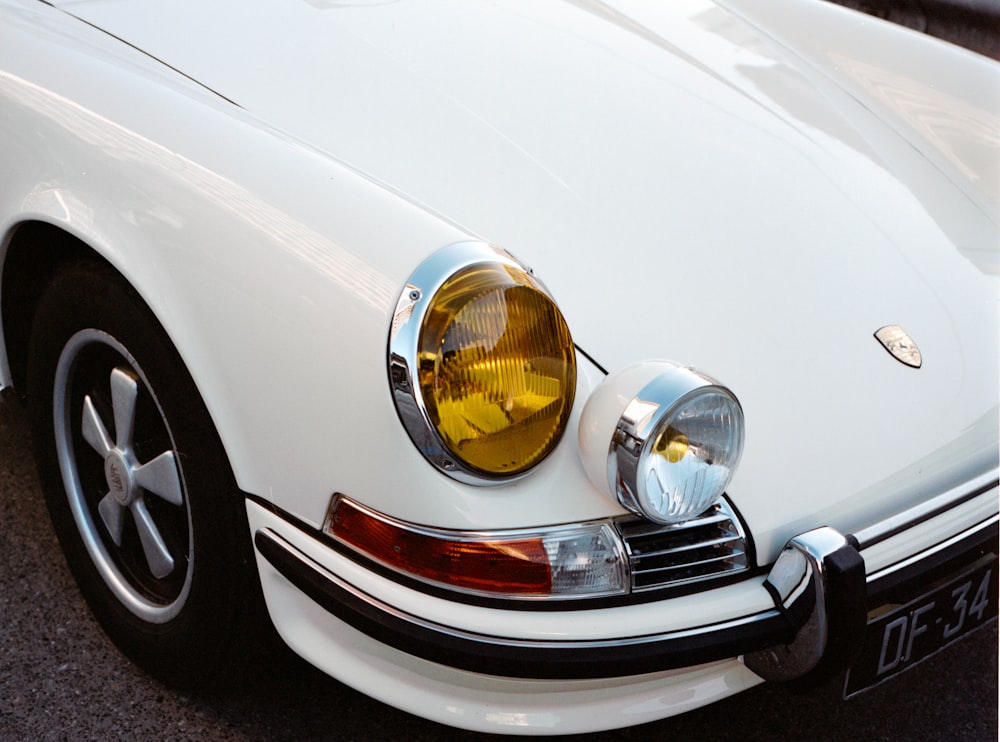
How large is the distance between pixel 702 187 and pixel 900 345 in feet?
1.27

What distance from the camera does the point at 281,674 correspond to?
63.7 inches

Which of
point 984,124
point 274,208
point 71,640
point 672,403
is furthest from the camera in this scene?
point 984,124

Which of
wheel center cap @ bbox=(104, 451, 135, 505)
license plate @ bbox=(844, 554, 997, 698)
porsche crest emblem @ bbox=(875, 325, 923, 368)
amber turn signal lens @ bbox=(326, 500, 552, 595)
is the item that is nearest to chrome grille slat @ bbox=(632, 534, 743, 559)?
amber turn signal lens @ bbox=(326, 500, 552, 595)

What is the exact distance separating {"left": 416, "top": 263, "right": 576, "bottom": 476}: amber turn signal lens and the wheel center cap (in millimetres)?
644

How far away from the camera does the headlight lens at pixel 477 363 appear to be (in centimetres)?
113

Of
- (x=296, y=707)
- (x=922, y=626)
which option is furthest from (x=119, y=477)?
(x=922, y=626)

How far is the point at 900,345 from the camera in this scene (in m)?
1.48

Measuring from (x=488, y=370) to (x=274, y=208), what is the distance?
336mm

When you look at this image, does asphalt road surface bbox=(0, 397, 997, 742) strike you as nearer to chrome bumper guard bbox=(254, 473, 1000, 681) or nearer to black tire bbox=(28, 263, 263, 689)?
black tire bbox=(28, 263, 263, 689)

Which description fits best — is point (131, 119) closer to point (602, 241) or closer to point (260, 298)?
point (260, 298)

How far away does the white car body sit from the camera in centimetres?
121

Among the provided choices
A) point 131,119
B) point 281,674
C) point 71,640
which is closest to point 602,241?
point 131,119

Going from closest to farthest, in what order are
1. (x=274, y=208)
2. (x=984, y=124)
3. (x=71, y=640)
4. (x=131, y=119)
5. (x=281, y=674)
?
1. (x=274, y=208)
2. (x=131, y=119)
3. (x=281, y=674)
4. (x=71, y=640)
5. (x=984, y=124)

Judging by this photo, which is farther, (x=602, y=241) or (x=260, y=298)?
(x=602, y=241)
